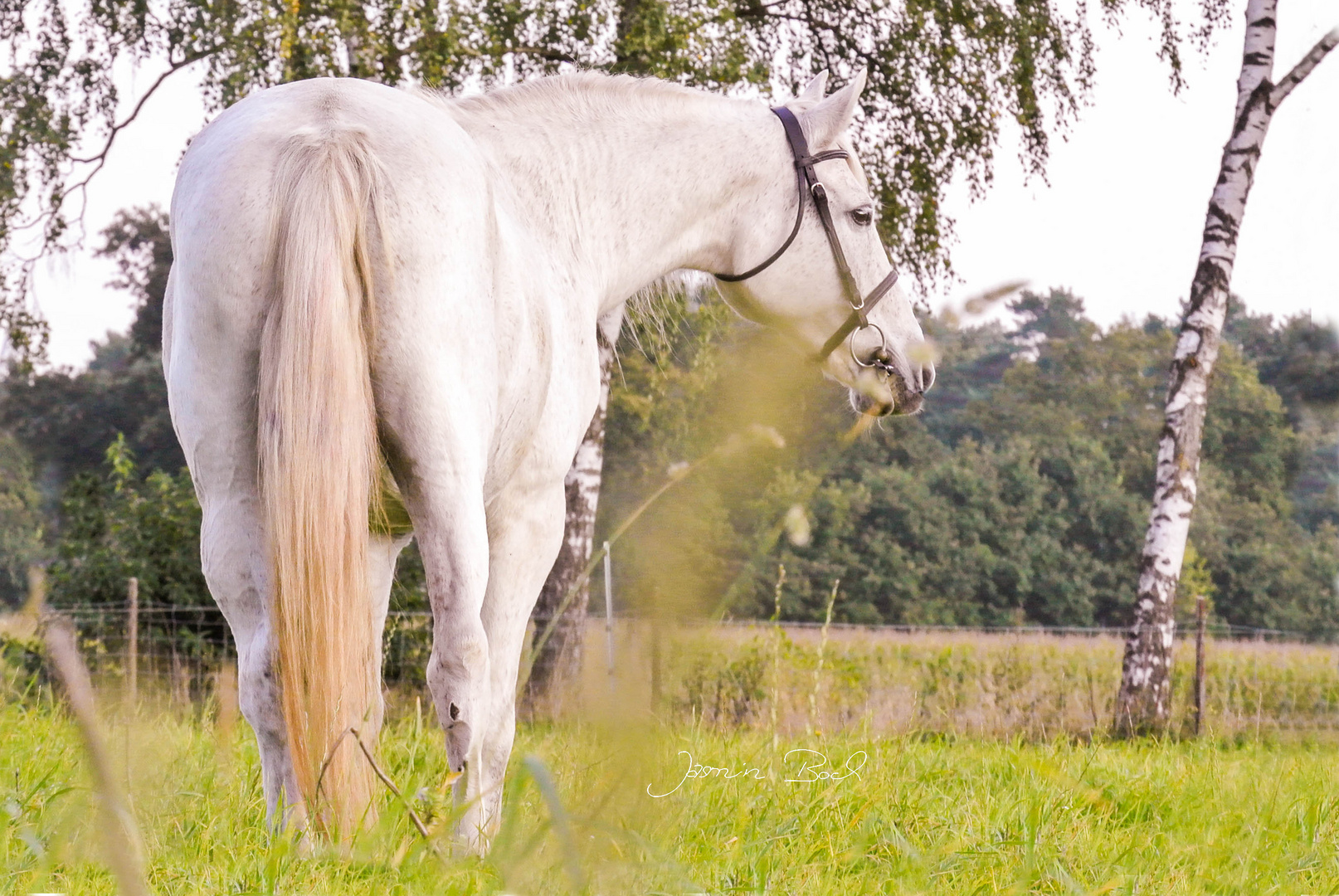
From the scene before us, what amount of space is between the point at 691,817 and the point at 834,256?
70.9 inches

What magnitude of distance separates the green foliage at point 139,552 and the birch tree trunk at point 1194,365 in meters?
7.92

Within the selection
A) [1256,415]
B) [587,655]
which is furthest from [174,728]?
[1256,415]

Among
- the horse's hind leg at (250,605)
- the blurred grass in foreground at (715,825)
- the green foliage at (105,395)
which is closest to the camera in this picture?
the blurred grass in foreground at (715,825)

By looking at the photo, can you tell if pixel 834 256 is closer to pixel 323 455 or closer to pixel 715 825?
pixel 715 825

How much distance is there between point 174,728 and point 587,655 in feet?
15.0

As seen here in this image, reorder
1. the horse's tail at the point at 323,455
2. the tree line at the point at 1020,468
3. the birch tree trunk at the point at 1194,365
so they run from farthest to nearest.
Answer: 1. the tree line at the point at 1020,468
2. the birch tree trunk at the point at 1194,365
3. the horse's tail at the point at 323,455

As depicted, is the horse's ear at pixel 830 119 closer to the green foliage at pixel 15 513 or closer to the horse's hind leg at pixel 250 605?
the horse's hind leg at pixel 250 605

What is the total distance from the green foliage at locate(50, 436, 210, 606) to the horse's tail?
807 cm

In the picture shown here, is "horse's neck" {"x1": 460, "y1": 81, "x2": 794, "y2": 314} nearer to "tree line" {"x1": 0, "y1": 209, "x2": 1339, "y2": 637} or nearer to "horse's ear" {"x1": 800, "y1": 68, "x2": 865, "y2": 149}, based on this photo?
"horse's ear" {"x1": 800, "y1": 68, "x2": 865, "y2": 149}

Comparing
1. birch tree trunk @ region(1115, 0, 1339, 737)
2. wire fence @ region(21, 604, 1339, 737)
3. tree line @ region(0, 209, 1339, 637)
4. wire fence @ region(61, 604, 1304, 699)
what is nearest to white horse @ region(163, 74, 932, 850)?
wire fence @ region(21, 604, 1339, 737)

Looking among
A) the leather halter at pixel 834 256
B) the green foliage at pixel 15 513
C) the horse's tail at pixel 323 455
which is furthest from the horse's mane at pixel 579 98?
the green foliage at pixel 15 513

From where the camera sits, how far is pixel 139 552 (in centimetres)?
948

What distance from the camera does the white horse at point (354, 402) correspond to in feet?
5.87

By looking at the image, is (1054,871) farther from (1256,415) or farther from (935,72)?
(1256,415)
